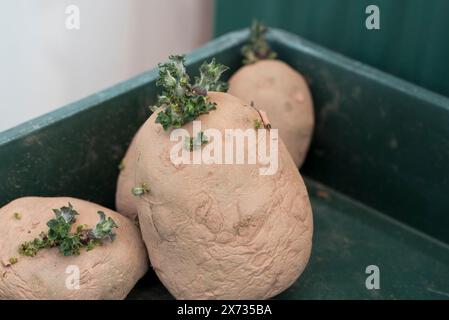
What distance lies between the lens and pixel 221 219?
1345mm

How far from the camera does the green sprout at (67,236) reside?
53.1 inches

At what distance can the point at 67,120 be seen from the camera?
1.62 meters

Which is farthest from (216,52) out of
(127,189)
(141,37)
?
(127,189)

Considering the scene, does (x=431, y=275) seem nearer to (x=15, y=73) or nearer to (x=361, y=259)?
(x=361, y=259)

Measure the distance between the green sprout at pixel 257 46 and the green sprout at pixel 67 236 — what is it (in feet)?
2.39

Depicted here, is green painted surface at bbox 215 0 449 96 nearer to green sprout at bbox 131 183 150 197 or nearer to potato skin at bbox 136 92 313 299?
potato skin at bbox 136 92 313 299

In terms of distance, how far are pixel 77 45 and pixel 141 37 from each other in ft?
0.81
